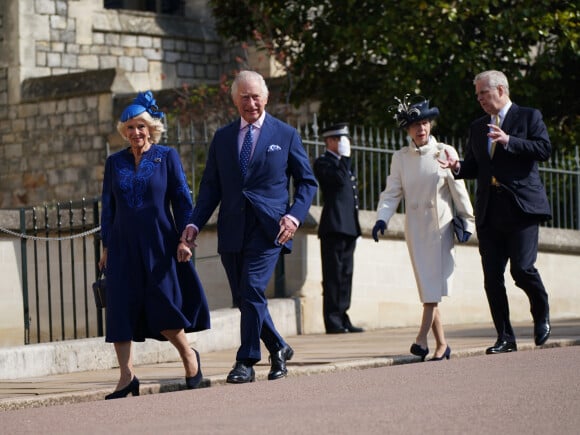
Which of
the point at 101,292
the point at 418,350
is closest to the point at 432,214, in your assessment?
the point at 418,350

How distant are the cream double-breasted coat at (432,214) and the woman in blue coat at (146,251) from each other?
5.95 ft

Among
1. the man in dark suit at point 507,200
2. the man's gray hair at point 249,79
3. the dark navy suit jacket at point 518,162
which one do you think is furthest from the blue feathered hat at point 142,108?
the dark navy suit jacket at point 518,162

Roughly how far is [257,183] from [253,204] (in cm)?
15

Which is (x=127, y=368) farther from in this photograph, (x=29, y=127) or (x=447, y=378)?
(x=29, y=127)

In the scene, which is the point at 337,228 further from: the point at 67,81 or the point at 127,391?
the point at 67,81

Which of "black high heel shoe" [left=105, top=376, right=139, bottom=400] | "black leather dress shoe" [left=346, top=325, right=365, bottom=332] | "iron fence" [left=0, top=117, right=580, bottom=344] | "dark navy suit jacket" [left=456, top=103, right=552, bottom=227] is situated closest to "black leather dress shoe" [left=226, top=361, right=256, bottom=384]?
"black high heel shoe" [left=105, top=376, right=139, bottom=400]

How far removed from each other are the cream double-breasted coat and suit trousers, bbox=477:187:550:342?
0.57 ft

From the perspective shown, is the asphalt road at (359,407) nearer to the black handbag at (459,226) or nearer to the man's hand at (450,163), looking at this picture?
the black handbag at (459,226)

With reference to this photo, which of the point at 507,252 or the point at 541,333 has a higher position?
the point at 507,252

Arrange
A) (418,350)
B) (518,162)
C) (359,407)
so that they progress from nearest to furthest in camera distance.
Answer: (359,407), (418,350), (518,162)

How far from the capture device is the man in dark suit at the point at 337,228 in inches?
577

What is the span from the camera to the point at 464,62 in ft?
64.8

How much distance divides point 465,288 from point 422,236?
571 centimetres

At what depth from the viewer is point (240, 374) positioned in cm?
963
